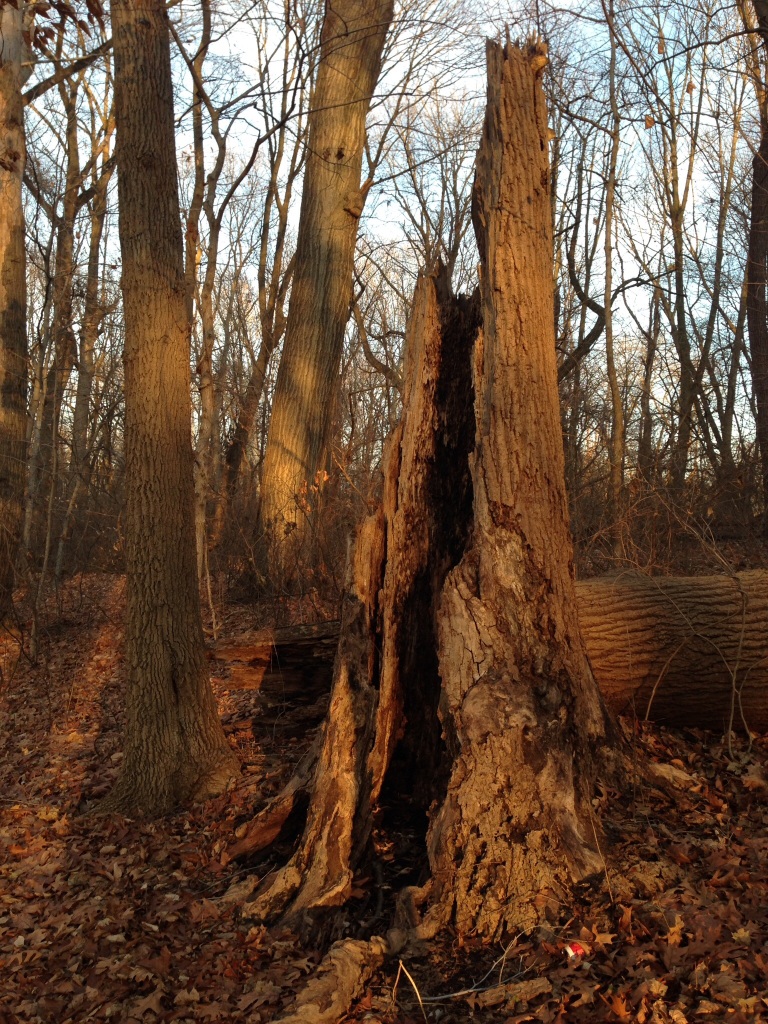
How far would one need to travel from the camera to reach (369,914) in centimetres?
386

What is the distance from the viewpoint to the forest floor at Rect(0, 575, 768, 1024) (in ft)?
9.86

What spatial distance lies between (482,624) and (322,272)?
24.7 feet

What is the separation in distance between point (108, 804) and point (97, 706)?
2.71 m

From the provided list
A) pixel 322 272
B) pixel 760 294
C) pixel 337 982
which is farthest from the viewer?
pixel 760 294

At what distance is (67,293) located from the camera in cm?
985

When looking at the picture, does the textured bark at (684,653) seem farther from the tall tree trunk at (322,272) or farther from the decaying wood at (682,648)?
the tall tree trunk at (322,272)

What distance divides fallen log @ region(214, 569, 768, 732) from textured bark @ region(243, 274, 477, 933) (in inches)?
51.8

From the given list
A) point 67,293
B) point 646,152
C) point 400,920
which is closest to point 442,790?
point 400,920

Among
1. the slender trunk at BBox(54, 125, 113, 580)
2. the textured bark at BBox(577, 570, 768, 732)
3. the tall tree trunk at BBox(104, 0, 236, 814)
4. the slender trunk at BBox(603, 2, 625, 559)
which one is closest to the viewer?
the tall tree trunk at BBox(104, 0, 236, 814)

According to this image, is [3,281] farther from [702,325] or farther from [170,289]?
[702,325]

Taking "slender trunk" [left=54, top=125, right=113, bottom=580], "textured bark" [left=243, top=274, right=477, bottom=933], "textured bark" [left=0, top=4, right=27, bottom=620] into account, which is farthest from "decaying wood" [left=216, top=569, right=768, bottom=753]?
"textured bark" [left=0, top=4, right=27, bottom=620]

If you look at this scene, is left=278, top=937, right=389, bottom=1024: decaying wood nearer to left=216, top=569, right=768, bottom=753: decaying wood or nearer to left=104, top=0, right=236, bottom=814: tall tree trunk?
left=104, top=0, right=236, bottom=814: tall tree trunk

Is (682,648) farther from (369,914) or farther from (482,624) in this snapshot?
(369,914)

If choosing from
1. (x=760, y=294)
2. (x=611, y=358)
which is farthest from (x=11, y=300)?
(x=760, y=294)
